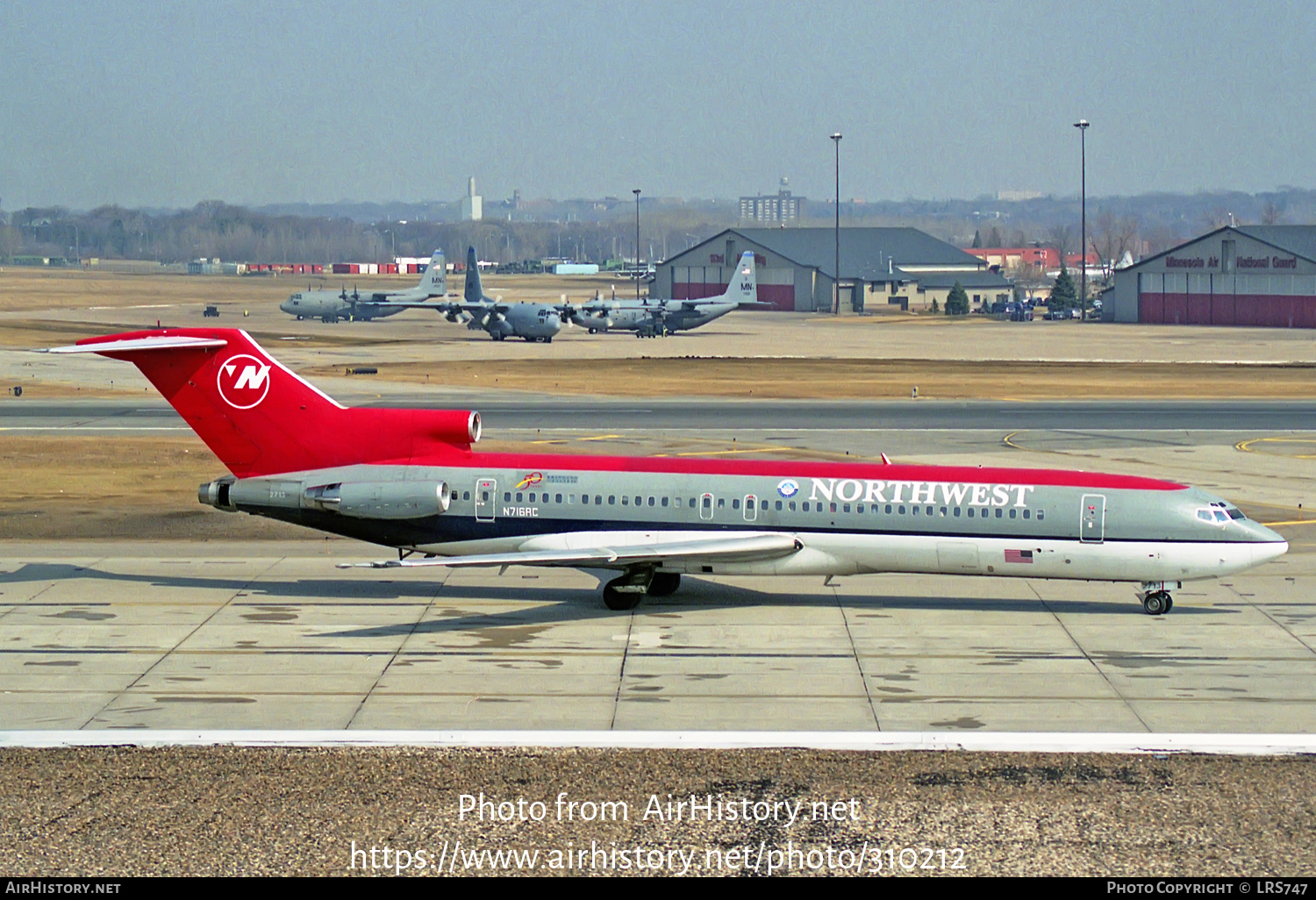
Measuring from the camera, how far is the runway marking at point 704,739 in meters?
22.6

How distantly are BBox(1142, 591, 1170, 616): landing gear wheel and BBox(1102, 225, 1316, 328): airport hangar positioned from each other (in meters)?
118

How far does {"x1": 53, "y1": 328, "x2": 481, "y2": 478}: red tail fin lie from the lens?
109 ft

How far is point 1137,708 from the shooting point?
25.0m

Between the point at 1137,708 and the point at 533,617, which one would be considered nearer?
the point at 1137,708

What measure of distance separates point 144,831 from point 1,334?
11221 cm

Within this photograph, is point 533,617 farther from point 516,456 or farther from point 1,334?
point 1,334

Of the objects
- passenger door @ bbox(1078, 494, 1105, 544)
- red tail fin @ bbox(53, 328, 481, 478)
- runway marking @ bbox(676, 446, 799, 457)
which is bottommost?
runway marking @ bbox(676, 446, 799, 457)

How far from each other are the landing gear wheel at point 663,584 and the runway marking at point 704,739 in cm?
1045

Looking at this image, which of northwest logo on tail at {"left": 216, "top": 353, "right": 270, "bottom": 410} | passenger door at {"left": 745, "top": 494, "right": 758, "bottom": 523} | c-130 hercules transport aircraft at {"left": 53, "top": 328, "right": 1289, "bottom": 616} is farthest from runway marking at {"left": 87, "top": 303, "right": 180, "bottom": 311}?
passenger door at {"left": 745, "top": 494, "right": 758, "bottom": 523}

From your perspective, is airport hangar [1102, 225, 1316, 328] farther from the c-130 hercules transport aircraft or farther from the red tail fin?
the red tail fin

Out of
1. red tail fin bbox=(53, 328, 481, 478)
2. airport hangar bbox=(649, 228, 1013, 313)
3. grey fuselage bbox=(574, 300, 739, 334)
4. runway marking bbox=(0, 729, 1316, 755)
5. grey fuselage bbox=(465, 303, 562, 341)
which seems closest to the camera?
runway marking bbox=(0, 729, 1316, 755)

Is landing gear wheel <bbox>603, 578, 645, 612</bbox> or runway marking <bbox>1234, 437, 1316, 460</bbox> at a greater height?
runway marking <bbox>1234, 437, 1316, 460</bbox>

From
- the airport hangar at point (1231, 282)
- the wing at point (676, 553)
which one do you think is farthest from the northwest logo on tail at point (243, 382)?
the airport hangar at point (1231, 282)
